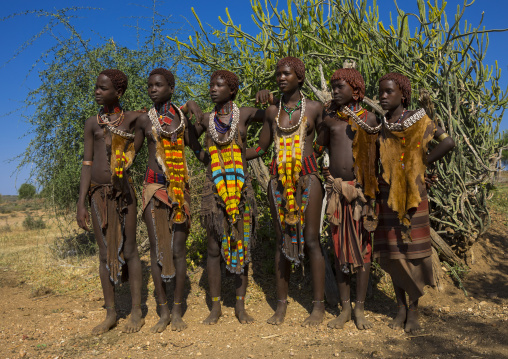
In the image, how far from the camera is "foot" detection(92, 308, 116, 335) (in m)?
3.76

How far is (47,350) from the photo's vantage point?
3.51 metres

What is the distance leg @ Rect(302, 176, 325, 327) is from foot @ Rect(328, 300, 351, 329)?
12 cm

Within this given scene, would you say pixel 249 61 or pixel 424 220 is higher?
pixel 249 61

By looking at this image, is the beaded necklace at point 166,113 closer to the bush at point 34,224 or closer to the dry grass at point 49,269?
the dry grass at point 49,269

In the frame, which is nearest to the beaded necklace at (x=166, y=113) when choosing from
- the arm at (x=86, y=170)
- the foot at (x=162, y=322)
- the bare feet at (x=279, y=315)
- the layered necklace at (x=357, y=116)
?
the arm at (x=86, y=170)

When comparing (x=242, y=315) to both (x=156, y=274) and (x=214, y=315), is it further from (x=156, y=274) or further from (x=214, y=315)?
(x=156, y=274)

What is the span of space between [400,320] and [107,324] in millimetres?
2476

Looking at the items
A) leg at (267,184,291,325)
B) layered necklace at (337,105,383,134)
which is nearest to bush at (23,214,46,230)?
leg at (267,184,291,325)

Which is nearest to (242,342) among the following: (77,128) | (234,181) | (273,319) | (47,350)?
(273,319)

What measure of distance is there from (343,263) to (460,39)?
8.56 feet

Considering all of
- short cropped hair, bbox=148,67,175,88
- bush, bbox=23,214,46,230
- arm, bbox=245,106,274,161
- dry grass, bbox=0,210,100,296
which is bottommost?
dry grass, bbox=0,210,100,296

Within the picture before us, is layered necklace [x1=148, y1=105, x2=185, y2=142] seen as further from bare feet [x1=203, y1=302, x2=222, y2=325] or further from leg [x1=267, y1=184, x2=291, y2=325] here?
bare feet [x1=203, y1=302, x2=222, y2=325]

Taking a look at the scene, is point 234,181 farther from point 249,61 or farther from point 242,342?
point 249,61

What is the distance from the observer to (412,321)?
3.49 metres
